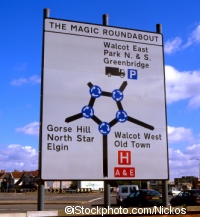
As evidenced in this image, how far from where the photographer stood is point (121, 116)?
7.29 m

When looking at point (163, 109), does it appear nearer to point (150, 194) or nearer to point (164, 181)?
point (164, 181)

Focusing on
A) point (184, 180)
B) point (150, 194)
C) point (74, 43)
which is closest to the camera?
point (74, 43)

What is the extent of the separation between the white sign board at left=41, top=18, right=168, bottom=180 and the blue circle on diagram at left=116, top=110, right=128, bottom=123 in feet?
0.05

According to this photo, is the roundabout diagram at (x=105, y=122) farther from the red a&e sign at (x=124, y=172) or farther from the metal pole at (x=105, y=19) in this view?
the metal pole at (x=105, y=19)

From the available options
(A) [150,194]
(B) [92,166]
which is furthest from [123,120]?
(A) [150,194]

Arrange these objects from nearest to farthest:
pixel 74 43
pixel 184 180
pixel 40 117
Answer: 1. pixel 40 117
2. pixel 74 43
3. pixel 184 180

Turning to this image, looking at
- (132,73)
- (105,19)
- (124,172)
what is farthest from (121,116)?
(105,19)

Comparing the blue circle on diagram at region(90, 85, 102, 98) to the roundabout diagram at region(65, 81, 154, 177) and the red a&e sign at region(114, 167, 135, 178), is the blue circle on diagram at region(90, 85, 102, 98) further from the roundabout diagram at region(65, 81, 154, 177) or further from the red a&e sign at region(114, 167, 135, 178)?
the red a&e sign at region(114, 167, 135, 178)

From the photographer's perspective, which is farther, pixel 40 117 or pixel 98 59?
pixel 98 59

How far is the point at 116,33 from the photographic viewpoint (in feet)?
25.0

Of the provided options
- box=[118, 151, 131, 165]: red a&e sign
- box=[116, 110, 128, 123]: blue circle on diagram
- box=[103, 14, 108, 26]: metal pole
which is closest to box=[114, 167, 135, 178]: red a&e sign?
box=[118, 151, 131, 165]: red a&e sign

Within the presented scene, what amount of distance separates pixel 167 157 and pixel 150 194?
13.9 metres

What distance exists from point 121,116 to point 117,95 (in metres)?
0.41

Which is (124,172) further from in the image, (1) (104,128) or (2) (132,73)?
(2) (132,73)
